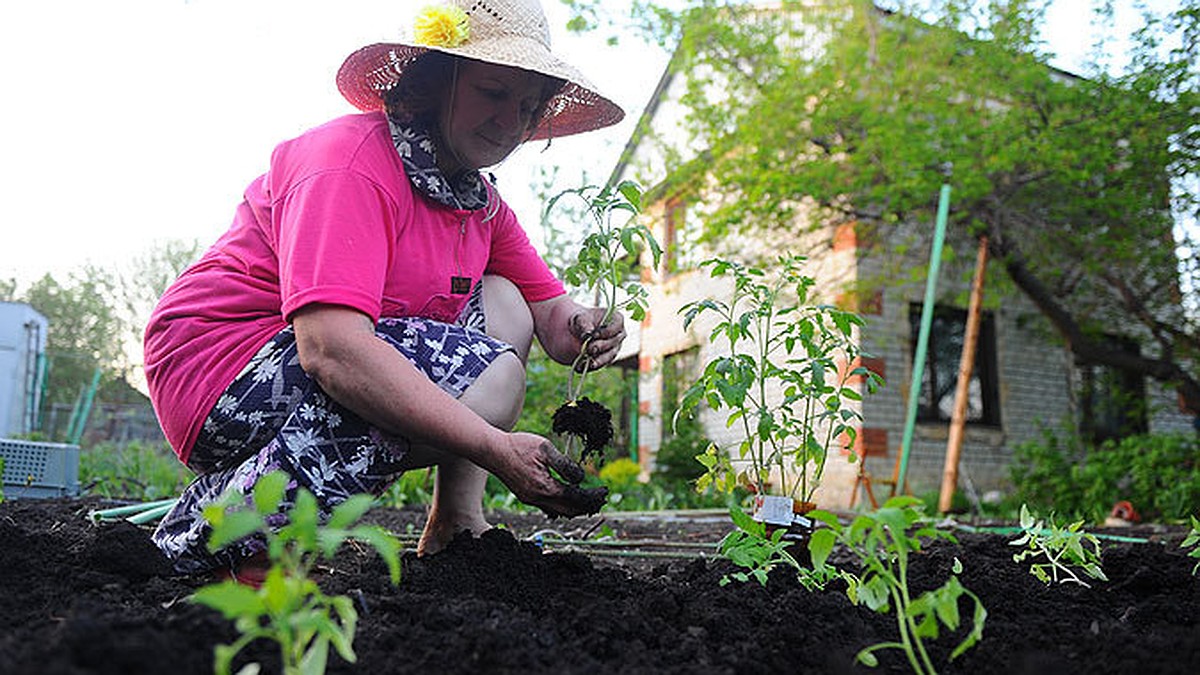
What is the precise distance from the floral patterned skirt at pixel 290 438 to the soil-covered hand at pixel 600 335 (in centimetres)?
34

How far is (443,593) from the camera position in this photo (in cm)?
151

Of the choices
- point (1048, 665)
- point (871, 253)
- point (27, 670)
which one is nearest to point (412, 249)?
point (27, 670)

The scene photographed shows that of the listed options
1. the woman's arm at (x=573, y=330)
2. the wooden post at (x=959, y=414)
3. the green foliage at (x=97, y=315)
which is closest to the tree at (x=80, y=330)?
the green foliage at (x=97, y=315)

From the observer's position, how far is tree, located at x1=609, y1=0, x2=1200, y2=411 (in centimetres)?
770

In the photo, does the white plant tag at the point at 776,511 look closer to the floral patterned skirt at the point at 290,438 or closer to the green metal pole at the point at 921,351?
the floral patterned skirt at the point at 290,438

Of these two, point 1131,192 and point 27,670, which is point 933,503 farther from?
point 27,670

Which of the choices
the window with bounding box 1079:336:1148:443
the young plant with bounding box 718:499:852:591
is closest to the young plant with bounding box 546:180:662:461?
the young plant with bounding box 718:499:852:591

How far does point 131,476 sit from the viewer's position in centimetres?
552

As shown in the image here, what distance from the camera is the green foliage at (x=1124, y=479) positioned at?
643cm

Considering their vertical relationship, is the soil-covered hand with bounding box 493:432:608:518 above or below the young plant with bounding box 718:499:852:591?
above

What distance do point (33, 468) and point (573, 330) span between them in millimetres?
2714

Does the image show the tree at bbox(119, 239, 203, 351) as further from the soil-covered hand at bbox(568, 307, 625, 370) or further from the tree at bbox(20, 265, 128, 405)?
the soil-covered hand at bbox(568, 307, 625, 370)

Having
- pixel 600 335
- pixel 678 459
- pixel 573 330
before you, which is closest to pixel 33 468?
pixel 573 330

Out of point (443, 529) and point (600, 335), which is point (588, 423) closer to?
point (600, 335)
